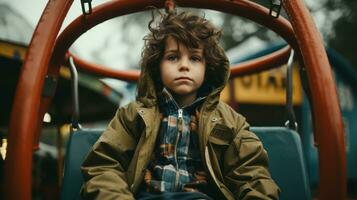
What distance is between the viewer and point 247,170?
1.46 m

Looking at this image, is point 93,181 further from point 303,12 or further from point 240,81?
point 240,81

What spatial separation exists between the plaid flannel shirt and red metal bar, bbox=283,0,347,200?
497 millimetres

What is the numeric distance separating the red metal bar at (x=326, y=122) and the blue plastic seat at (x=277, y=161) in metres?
0.62

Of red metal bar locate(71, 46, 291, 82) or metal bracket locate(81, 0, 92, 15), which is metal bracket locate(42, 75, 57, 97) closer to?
metal bracket locate(81, 0, 92, 15)

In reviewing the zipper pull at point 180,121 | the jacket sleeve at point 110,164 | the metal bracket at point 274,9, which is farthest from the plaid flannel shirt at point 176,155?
the metal bracket at point 274,9

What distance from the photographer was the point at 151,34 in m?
1.82

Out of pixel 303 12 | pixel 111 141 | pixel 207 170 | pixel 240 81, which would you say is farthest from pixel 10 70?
pixel 240 81

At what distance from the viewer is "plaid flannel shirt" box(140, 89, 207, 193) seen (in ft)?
4.83

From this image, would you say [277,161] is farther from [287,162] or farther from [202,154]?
[202,154]

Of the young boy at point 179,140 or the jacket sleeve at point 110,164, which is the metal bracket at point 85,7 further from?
the jacket sleeve at point 110,164

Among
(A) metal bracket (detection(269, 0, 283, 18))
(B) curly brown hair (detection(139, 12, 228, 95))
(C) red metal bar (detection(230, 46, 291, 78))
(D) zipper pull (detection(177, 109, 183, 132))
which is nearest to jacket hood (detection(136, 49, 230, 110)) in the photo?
(B) curly brown hair (detection(139, 12, 228, 95))

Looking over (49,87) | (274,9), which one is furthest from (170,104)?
(274,9)

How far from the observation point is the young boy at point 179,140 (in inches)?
56.6

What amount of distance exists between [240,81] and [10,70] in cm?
448
